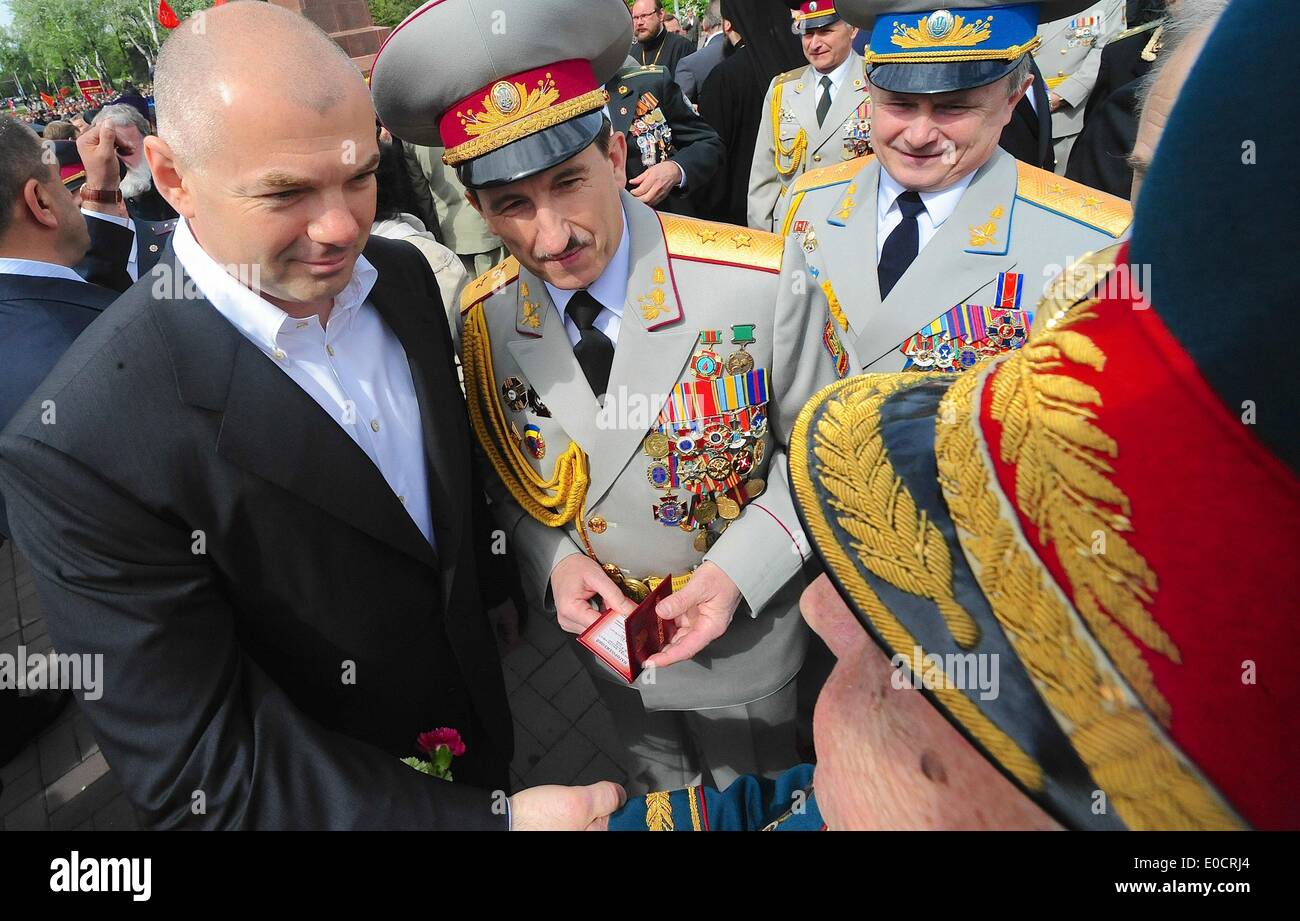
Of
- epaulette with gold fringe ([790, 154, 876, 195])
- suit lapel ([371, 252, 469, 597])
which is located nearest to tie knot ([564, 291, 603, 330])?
suit lapel ([371, 252, 469, 597])

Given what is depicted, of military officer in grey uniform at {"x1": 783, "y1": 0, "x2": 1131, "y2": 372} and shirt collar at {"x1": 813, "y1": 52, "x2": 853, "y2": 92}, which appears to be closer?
military officer in grey uniform at {"x1": 783, "y1": 0, "x2": 1131, "y2": 372}

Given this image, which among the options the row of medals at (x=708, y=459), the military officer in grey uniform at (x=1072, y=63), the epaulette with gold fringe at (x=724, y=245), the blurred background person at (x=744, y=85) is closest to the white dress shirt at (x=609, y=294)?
the epaulette with gold fringe at (x=724, y=245)

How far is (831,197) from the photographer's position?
2.74 metres

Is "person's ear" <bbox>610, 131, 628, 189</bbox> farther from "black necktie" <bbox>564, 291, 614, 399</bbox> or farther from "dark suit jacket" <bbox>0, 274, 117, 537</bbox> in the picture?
"dark suit jacket" <bbox>0, 274, 117, 537</bbox>

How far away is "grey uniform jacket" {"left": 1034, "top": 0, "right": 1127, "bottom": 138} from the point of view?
16.2 feet

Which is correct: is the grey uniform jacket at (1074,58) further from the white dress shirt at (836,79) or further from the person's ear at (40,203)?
the person's ear at (40,203)

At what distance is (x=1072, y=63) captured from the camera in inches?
199

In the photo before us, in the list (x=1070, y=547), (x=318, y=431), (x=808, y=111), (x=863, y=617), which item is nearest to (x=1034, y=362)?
(x=1070, y=547)

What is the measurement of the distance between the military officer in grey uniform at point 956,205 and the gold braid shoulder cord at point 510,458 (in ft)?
3.06

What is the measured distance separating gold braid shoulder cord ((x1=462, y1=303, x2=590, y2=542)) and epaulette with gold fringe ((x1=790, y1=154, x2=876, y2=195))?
1.52 meters

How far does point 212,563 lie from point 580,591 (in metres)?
0.99
